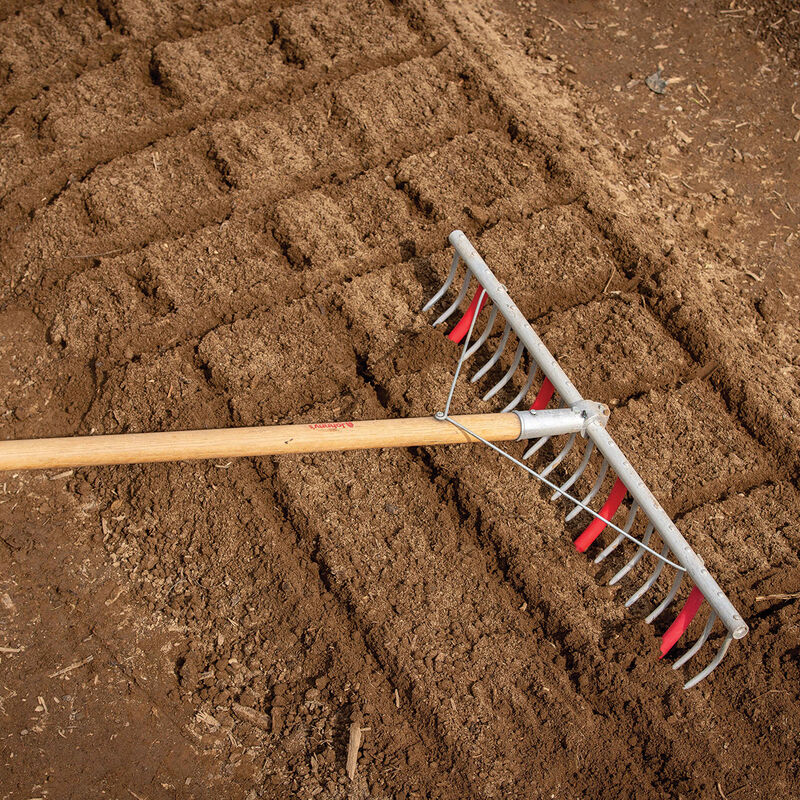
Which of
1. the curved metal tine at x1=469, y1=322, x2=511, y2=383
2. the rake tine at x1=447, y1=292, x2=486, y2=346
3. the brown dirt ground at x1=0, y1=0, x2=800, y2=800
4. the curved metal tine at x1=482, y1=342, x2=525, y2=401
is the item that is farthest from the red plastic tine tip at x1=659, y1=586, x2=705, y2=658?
the rake tine at x1=447, y1=292, x2=486, y2=346

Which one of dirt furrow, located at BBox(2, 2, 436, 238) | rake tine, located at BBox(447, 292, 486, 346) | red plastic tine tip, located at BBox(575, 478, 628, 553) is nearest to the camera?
red plastic tine tip, located at BBox(575, 478, 628, 553)

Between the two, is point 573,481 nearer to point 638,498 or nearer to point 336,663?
point 638,498

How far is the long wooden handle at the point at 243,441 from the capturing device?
2.97 metres

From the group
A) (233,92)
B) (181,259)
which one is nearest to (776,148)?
(233,92)

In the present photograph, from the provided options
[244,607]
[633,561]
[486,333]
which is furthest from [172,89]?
[633,561]

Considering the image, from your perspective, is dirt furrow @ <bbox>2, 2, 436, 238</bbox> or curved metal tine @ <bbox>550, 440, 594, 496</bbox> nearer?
curved metal tine @ <bbox>550, 440, 594, 496</bbox>

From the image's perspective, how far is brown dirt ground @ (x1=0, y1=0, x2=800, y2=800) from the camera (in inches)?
115

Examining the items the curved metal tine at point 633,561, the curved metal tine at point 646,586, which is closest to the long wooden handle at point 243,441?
the curved metal tine at point 633,561

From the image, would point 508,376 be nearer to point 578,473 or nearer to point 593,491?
A: point 578,473

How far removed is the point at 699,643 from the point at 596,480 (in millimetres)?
760

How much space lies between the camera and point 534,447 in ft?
11.4

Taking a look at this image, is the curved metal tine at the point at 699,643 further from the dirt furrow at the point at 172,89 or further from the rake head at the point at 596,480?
the dirt furrow at the point at 172,89

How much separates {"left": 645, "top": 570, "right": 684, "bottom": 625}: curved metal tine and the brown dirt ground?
8 cm

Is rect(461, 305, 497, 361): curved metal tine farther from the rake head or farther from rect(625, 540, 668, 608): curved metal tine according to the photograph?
rect(625, 540, 668, 608): curved metal tine
